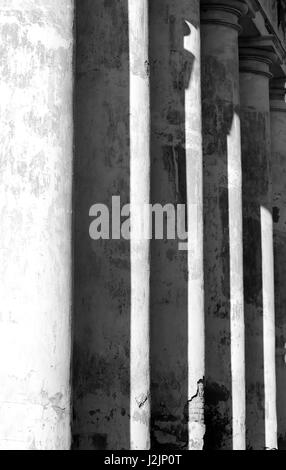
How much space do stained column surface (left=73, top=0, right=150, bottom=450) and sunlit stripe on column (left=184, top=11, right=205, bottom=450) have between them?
2.54 m

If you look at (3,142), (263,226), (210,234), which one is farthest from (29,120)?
(263,226)

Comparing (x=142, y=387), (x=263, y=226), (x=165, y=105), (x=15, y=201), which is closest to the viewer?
(x=15, y=201)

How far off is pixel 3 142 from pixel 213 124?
9.18 metres

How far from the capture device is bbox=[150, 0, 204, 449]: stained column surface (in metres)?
14.1

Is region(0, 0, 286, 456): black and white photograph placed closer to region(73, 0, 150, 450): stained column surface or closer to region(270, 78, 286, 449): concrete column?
region(73, 0, 150, 450): stained column surface

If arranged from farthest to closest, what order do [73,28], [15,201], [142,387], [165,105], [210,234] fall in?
[210,234] → [165,105] → [142,387] → [73,28] → [15,201]

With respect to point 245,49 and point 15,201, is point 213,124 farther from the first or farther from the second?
point 15,201

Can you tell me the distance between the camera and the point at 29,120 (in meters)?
8.86

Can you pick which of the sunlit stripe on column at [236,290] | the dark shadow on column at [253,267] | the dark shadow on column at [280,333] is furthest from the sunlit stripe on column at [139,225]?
the dark shadow on column at [280,333]

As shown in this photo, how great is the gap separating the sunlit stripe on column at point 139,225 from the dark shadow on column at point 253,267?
7989 mm

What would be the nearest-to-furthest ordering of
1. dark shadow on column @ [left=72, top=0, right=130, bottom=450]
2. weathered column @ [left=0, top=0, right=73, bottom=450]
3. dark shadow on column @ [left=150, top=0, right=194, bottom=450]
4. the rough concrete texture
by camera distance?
weathered column @ [left=0, top=0, right=73, bottom=450] < dark shadow on column @ [left=72, top=0, right=130, bottom=450] < dark shadow on column @ [left=150, top=0, right=194, bottom=450] < the rough concrete texture

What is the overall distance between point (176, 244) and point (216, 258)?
274 centimetres

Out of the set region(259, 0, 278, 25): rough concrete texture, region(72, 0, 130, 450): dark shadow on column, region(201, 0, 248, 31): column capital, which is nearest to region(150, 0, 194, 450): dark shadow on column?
region(72, 0, 130, 450): dark shadow on column

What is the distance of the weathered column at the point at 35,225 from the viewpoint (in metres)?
8.51
